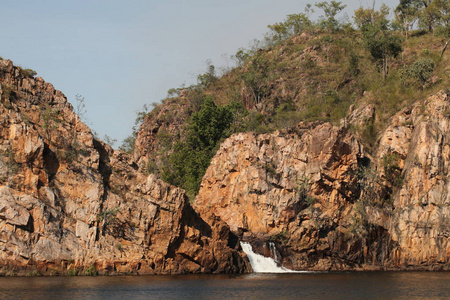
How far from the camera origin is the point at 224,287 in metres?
42.8

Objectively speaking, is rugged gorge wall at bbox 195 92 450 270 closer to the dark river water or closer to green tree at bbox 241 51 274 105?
the dark river water

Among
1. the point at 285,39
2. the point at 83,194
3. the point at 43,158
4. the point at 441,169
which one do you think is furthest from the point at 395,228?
the point at 285,39

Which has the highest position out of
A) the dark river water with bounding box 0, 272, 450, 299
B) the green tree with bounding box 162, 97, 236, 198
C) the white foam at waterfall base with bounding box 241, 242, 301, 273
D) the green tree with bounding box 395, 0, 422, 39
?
the green tree with bounding box 395, 0, 422, 39

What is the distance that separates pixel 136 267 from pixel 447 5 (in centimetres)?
8308

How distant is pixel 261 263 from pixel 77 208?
21.1 metres

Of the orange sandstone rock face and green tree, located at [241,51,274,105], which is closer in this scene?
the orange sandstone rock face

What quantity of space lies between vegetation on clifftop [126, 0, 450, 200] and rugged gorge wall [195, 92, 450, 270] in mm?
6406

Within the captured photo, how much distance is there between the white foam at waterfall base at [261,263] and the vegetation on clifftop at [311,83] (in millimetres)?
19646

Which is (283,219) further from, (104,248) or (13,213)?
(13,213)

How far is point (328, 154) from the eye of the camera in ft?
221

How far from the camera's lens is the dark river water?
1453 inches

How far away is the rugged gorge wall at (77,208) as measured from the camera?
Answer: 47719 mm

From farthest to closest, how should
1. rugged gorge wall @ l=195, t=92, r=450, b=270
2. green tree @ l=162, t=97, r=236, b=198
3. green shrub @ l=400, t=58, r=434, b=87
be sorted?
green tree @ l=162, t=97, r=236, b=198 → green shrub @ l=400, t=58, r=434, b=87 → rugged gorge wall @ l=195, t=92, r=450, b=270

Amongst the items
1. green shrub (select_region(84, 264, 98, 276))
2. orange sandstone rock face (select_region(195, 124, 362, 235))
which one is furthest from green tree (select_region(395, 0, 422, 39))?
green shrub (select_region(84, 264, 98, 276))
